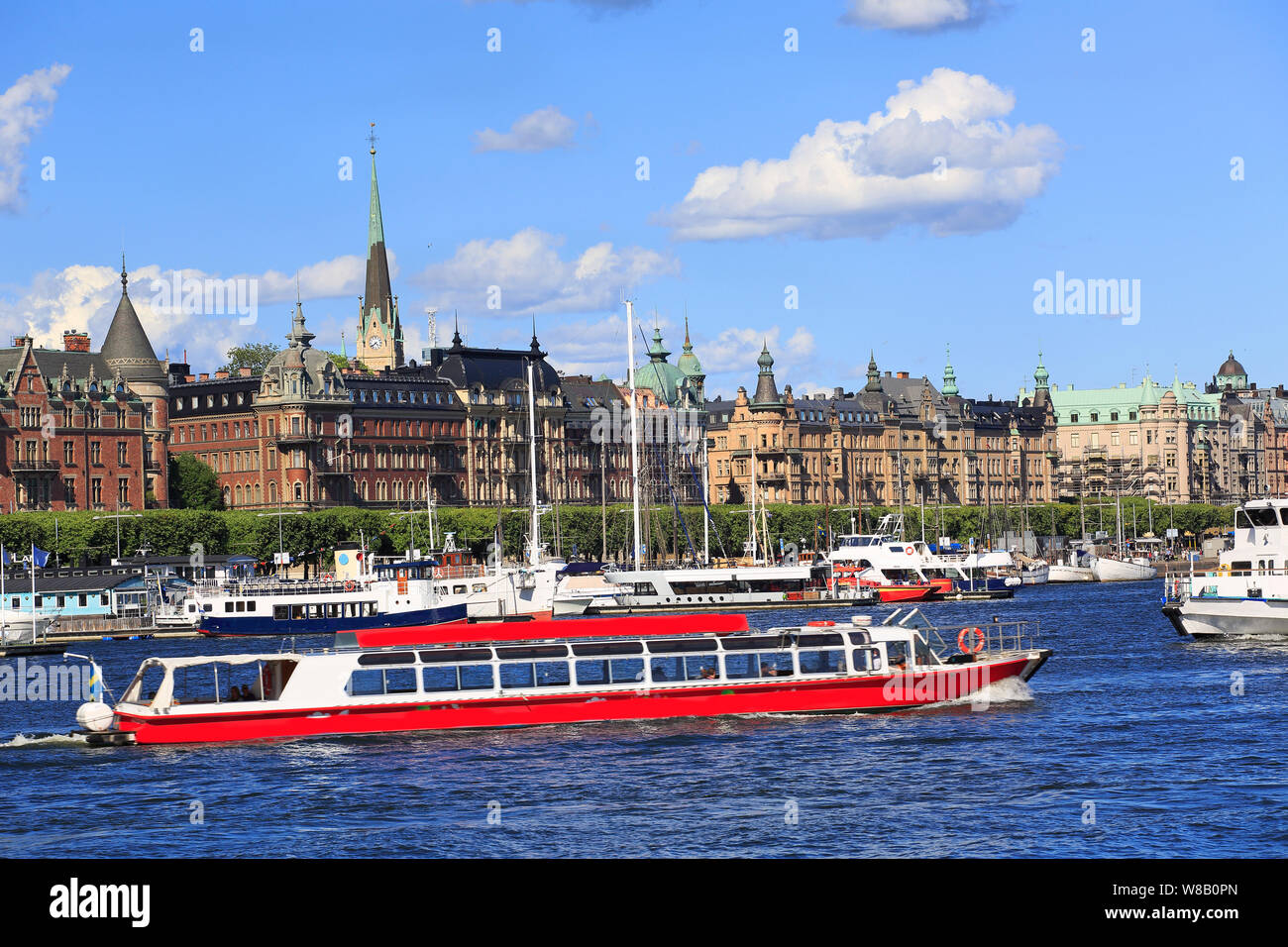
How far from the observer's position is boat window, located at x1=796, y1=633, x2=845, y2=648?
43844 millimetres

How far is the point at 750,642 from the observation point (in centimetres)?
4344

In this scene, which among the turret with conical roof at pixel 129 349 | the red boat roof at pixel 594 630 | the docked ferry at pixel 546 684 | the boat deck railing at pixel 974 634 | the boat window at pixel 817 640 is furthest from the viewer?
the turret with conical roof at pixel 129 349

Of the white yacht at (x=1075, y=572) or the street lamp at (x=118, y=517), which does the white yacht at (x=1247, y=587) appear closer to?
the street lamp at (x=118, y=517)

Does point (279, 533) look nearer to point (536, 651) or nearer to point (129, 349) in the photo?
point (129, 349)

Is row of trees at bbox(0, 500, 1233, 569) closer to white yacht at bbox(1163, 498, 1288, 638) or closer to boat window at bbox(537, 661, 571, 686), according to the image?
white yacht at bbox(1163, 498, 1288, 638)

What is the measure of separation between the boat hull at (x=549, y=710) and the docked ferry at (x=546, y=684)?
2 cm

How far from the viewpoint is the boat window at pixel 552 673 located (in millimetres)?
43375

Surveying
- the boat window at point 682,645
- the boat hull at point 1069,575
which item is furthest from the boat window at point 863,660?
the boat hull at point 1069,575

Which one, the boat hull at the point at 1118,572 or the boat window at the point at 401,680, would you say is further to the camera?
the boat hull at the point at 1118,572

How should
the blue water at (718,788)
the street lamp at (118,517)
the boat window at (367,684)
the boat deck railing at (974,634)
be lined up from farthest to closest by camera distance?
the street lamp at (118,517), the boat deck railing at (974,634), the boat window at (367,684), the blue water at (718,788)

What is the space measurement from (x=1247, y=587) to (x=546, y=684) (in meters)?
37.5
